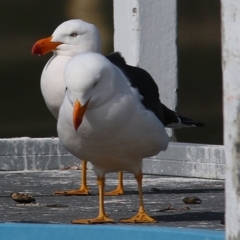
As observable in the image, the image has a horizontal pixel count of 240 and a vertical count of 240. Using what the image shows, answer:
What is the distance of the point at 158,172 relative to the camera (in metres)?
7.77

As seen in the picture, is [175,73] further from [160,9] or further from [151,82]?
[151,82]

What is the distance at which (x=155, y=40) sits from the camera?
802 centimetres

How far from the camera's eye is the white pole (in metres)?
7.95

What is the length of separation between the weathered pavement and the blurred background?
2.25m

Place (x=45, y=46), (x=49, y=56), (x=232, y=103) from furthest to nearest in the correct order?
(x=49, y=56) → (x=45, y=46) → (x=232, y=103)

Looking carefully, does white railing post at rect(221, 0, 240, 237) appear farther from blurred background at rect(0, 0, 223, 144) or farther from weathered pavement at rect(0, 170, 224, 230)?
blurred background at rect(0, 0, 223, 144)

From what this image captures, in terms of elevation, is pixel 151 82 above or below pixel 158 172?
above

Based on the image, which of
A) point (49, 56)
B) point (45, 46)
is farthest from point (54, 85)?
point (49, 56)

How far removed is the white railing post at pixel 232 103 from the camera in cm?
264

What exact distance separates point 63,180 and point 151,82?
2007 millimetres

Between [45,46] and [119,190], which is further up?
[45,46]

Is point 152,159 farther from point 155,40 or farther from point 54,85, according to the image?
point 54,85

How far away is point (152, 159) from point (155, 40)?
96cm

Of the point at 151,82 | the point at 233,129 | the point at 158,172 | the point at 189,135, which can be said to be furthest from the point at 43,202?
the point at 189,135
